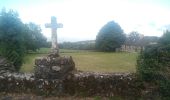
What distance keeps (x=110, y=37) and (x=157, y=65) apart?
6063cm

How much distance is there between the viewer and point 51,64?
1098cm

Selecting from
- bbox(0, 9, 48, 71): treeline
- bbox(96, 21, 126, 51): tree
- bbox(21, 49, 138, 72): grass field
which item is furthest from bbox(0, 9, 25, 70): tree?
bbox(96, 21, 126, 51): tree

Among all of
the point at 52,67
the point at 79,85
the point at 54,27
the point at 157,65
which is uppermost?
the point at 54,27

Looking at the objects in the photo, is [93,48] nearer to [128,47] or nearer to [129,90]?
[128,47]

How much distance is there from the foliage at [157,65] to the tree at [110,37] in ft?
192

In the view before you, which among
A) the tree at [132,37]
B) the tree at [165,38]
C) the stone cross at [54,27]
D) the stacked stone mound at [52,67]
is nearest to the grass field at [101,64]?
the stone cross at [54,27]

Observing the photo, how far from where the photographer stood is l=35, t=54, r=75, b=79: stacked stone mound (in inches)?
431

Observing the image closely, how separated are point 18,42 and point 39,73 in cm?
950

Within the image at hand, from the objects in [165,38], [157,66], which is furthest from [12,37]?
[157,66]

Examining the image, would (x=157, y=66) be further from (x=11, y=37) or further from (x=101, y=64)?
(x=101, y=64)

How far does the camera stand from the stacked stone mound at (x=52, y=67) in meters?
10.9

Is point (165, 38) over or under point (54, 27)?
under

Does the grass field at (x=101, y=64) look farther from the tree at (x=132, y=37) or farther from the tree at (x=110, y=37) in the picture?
the tree at (x=132, y=37)

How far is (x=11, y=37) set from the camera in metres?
19.8
